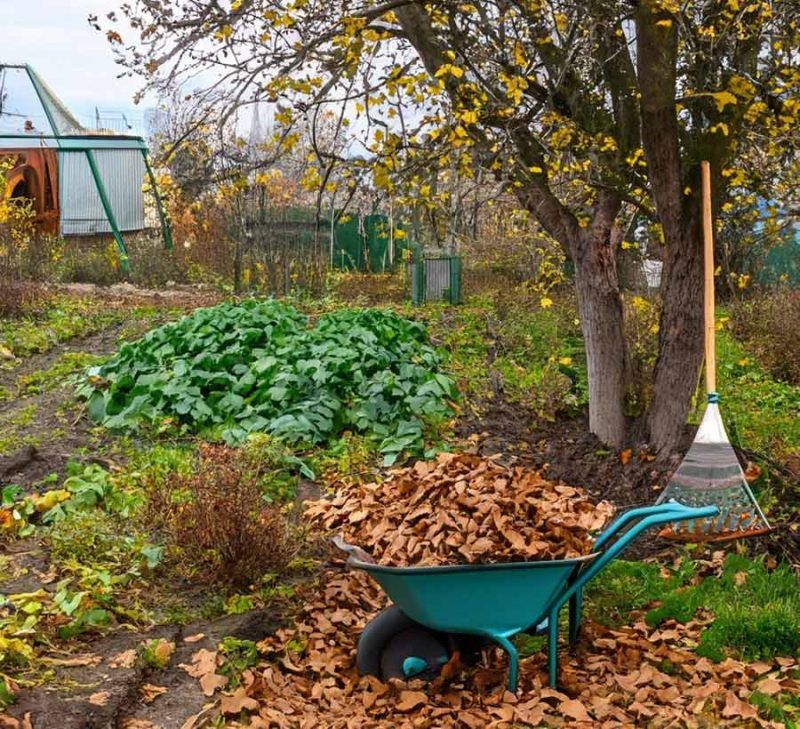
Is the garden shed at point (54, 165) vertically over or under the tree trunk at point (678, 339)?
over

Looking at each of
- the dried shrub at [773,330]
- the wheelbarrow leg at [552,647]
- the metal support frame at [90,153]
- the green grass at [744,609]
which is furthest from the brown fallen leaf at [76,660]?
the metal support frame at [90,153]

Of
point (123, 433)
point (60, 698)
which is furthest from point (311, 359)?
point (60, 698)

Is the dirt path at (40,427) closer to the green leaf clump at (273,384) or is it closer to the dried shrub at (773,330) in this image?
the green leaf clump at (273,384)

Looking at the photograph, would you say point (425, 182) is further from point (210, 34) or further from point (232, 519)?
point (232, 519)

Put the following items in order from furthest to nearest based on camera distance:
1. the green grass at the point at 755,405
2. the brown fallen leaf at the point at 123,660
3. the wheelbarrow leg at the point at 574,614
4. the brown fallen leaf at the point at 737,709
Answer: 1. the green grass at the point at 755,405
2. the wheelbarrow leg at the point at 574,614
3. the brown fallen leaf at the point at 123,660
4. the brown fallen leaf at the point at 737,709

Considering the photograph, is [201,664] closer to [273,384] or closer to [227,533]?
[227,533]

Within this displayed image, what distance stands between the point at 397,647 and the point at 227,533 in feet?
3.36

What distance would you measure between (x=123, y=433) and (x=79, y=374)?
1.71 meters

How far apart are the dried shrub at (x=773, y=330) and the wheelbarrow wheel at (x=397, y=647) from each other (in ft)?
24.0

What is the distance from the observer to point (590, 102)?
20.3 ft

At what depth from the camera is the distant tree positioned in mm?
5270

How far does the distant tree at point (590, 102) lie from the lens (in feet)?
17.3

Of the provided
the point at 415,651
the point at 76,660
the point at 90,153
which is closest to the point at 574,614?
the point at 415,651

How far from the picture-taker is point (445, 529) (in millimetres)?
3396
